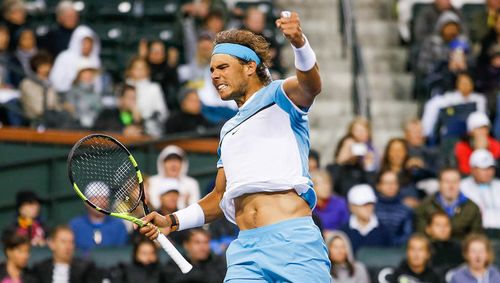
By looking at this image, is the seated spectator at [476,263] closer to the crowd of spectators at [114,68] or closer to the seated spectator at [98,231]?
the seated spectator at [98,231]

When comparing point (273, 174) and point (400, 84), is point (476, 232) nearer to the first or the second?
Result: point (400, 84)

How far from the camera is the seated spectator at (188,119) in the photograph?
15.0 m

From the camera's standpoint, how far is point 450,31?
16.2 m

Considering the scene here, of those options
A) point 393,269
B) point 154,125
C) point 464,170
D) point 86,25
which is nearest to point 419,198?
point 464,170

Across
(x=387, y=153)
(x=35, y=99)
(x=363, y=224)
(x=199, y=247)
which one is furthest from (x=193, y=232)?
(x=35, y=99)

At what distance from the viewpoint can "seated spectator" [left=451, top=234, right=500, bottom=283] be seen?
1220 centimetres

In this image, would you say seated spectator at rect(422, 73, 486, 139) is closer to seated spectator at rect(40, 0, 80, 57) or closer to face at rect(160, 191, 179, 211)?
face at rect(160, 191, 179, 211)

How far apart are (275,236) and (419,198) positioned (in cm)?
677

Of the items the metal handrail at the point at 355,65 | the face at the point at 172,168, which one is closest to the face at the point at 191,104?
the face at the point at 172,168

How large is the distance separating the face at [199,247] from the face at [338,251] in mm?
1040

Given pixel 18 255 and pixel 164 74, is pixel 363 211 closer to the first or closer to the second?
pixel 18 255

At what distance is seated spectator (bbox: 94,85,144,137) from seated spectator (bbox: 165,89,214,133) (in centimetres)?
34

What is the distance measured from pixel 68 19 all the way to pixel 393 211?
4.85 metres

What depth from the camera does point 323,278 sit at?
24.8 ft
